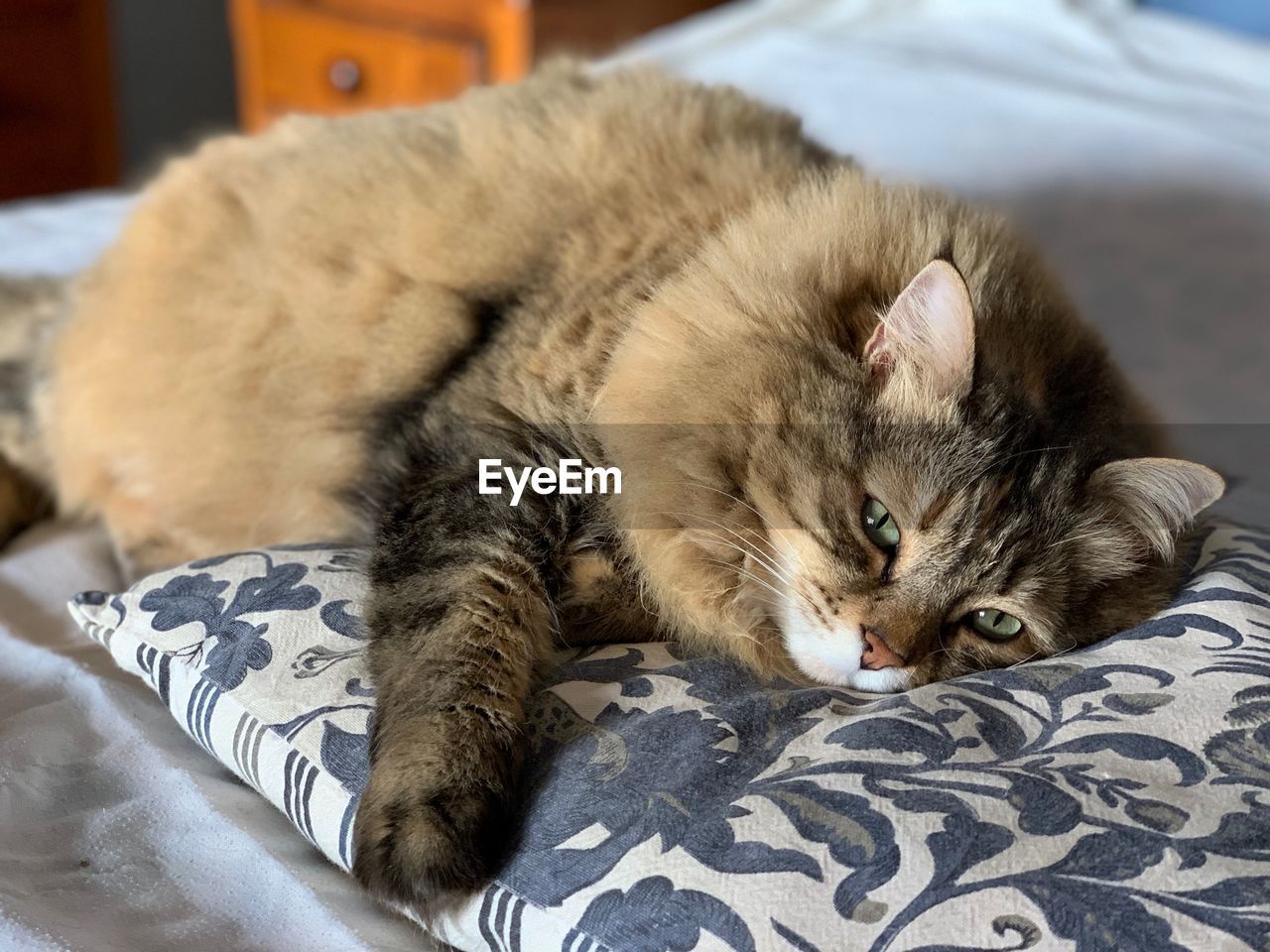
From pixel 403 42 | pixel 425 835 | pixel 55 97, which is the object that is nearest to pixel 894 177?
pixel 425 835

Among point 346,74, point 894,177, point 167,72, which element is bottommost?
point 167,72

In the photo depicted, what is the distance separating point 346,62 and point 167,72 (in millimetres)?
1254

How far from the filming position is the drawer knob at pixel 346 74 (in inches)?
143

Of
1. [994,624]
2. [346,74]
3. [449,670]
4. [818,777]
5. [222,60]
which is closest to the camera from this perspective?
[818,777]

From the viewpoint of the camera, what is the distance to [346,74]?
12.0 feet

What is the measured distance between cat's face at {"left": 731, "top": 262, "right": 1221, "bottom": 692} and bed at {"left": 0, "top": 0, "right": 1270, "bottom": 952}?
0.37m

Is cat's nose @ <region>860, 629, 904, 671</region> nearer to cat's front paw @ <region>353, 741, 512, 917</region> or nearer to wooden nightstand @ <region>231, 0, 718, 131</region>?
cat's front paw @ <region>353, 741, 512, 917</region>

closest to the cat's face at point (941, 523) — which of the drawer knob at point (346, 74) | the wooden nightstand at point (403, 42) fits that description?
the wooden nightstand at point (403, 42)

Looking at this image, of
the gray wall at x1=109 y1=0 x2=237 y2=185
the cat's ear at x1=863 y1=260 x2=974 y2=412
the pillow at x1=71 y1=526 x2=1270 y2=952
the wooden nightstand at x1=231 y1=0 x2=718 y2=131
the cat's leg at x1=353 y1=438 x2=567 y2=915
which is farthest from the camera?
the gray wall at x1=109 y1=0 x2=237 y2=185

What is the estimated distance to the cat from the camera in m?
1.10

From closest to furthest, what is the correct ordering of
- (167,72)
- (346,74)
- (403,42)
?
1. (403,42)
2. (346,74)
3. (167,72)

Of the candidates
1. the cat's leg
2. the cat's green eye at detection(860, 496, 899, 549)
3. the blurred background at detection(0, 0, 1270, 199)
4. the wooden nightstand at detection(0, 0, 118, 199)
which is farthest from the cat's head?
the wooden nightstand at detection(0, 0, 118, 199)

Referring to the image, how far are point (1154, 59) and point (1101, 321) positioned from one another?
0.82 meters

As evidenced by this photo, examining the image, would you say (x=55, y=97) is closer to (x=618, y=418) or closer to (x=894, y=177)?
(x=894, y=177)
